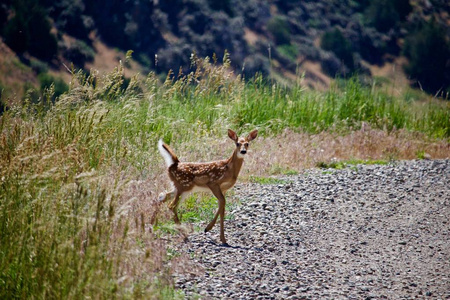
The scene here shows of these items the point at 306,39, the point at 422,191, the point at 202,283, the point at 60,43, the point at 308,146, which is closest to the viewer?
the point at 202,283

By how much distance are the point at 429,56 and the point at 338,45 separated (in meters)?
6.48

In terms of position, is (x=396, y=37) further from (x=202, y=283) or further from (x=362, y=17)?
(x=202, y=283)

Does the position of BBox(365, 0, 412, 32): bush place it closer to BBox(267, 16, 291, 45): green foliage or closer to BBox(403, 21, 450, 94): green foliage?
BBox(403, 21, 450, 94): green foliage

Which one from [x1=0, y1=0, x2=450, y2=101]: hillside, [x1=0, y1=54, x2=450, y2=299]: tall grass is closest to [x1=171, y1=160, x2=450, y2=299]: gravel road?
[x1=0, y1=54, x2=450, y2=299]: tall grass

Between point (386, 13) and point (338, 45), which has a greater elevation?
point (386, 13)

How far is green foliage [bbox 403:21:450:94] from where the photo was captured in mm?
37969

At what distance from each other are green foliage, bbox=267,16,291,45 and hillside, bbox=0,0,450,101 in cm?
7

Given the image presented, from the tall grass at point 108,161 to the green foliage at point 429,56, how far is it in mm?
24231

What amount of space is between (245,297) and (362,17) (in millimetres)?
46738

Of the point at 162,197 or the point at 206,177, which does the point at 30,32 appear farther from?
the point at 206,177

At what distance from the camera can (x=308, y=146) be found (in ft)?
36.0

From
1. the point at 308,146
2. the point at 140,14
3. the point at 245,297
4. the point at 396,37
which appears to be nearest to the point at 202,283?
the point at 245,297

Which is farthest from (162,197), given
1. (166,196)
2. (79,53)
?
(79,53)

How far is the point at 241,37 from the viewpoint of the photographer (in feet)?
137
